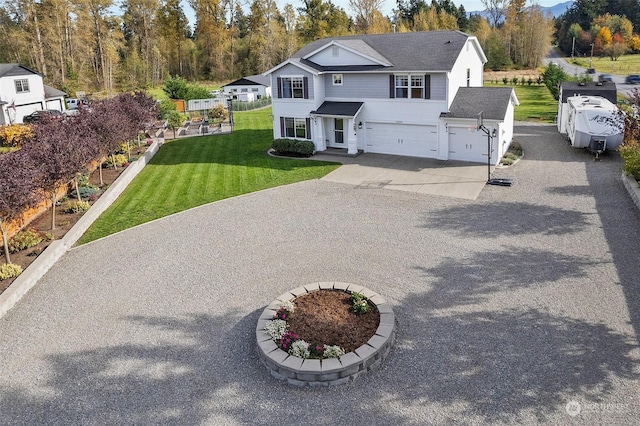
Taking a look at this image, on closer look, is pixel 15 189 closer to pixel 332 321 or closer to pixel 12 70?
pixel 332 321

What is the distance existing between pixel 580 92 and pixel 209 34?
2390 inches

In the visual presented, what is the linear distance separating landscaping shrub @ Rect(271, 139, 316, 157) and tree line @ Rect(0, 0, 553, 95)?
40.8 m

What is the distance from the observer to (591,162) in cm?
Result: 2319

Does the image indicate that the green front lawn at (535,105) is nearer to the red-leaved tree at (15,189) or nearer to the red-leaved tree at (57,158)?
the red-leaved tree at (57,158)

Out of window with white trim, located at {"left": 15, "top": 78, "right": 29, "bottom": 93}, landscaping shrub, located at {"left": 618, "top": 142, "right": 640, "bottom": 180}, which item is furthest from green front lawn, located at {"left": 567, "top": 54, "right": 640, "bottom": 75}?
window with white trim, located at {"left": 15, "top": 78, "right": 29, "bottom": 93}

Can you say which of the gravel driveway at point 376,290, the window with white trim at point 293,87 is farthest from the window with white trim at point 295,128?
the gravel driveway at point 376,290

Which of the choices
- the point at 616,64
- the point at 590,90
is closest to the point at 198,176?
the point at 590,90

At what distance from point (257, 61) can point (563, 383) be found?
7689cm

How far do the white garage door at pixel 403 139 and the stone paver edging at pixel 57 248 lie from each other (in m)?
13.3

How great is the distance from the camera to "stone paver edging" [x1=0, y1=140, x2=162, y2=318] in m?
11.8

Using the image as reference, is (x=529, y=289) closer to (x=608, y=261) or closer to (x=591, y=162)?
(x=608, y=261)

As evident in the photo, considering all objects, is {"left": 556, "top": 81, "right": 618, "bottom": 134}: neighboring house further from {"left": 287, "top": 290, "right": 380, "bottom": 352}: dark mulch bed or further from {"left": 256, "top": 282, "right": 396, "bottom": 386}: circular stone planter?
{"left": 256, "top": 282, "right": 396, "bottom": 386}: circular stone planter

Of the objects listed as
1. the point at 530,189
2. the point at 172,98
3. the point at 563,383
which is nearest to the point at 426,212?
the point at 530,189

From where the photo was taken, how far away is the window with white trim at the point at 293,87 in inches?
1062
